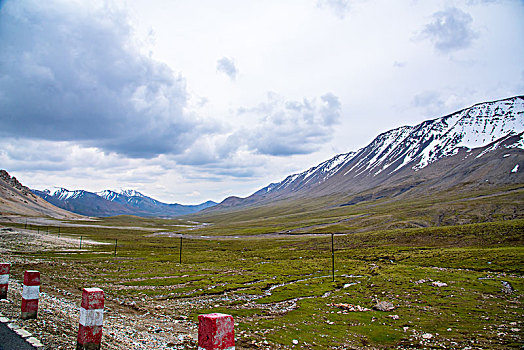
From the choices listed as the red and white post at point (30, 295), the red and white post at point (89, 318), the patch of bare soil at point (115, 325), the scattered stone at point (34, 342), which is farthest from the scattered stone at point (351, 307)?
the scattered stone at point (34, 342)

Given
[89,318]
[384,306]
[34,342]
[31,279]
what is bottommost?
[384,306]

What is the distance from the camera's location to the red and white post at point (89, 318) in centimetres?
1084

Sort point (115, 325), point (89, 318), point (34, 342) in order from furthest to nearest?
point (115, 325) → point (34, 342) → point (89, 318)

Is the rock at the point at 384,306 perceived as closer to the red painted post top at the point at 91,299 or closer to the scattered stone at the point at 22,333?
the red painted post top at the point at 91,299

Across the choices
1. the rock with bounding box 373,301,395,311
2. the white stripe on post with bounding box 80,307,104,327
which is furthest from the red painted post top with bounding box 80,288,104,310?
the rock with bounding box 373,301,395,311

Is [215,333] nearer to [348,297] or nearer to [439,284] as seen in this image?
[348,297]

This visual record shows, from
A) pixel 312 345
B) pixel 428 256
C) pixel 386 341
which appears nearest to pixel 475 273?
pixel 428 256

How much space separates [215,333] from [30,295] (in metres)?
10.8

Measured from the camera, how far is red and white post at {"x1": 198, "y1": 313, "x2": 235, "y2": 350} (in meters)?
8.16

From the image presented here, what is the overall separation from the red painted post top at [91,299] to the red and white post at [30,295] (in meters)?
4.81

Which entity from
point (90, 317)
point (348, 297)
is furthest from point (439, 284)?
point (90, 317)

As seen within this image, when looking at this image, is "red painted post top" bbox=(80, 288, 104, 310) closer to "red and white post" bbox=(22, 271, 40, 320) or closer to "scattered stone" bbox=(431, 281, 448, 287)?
"red and white post" bbox=(22, 271, 40, 320)

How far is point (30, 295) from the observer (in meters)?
13.8

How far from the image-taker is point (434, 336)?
2462 centimetres
